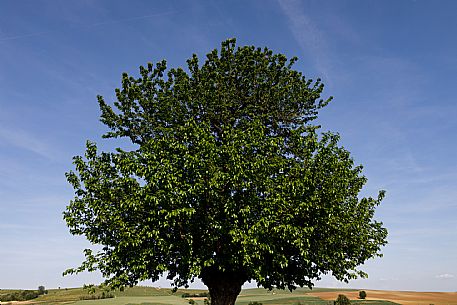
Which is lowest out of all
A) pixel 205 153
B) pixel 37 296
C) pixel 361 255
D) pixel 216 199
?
pixel 37 296

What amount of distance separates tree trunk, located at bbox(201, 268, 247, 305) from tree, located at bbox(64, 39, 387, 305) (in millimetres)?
74

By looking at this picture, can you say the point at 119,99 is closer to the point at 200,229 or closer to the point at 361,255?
the point at 200,229

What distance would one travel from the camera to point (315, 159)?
88.2 feet

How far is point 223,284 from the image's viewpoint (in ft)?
93.7

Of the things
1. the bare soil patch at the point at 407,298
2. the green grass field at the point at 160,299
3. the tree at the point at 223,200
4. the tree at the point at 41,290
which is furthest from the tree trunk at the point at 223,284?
the tree at the point at 41,290

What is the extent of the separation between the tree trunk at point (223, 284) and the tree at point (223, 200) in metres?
0.07

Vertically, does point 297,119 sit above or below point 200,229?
above

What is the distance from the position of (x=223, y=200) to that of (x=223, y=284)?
8.05 meters


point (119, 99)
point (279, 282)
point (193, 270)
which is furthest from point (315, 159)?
point (119, 99)

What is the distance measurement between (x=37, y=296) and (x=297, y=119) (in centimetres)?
9341

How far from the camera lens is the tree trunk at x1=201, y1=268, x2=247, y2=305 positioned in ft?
93.4

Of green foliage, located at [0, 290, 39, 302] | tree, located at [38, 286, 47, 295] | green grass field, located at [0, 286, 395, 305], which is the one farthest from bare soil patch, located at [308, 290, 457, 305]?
tree, located at [38, 286, 47, 295]

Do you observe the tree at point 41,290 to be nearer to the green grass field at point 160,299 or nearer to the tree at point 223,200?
the green grass field at point 160,299

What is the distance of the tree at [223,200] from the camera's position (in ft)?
78.2
